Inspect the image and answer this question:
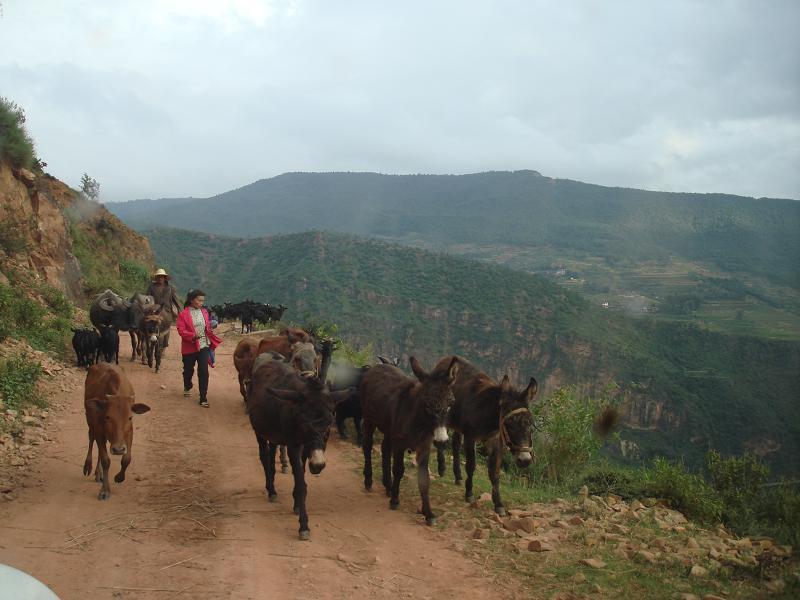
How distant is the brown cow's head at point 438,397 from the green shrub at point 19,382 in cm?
668

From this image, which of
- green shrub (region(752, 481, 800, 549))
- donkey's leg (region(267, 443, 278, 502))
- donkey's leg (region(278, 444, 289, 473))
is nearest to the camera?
green shrub (region(752, 481, 800, 549))

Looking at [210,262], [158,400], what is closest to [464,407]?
[158,400]

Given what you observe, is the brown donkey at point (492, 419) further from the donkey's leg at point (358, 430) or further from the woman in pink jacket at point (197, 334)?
the woman in pink jacket at point (197, 334)

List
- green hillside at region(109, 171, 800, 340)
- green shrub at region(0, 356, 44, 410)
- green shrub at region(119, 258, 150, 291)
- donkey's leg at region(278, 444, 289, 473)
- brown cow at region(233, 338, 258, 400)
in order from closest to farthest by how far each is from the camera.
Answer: donkey's leg at region(278, 444, 289, 473)
green shrub at region(0, 356, 44, 410)
brown cow at region(233, 338, 258, 400)
green shrub at region(119, 258, 150, 291)
green hillside at region(109, 171, 800, 340)

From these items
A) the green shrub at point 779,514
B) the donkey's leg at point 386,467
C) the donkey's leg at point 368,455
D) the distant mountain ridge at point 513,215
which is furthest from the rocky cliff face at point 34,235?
the distant mountain ridge at point 513,215

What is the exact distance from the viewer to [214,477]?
8164 mm

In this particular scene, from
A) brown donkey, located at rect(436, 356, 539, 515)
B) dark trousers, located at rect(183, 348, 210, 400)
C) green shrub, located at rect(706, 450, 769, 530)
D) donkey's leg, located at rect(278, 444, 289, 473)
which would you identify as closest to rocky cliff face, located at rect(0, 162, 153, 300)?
dark trousers, located at rect(183, 348, 210, 400)

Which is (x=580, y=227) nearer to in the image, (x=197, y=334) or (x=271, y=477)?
(x=197, y=334)

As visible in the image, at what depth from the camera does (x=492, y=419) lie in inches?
307

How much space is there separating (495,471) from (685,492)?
9.44 feet

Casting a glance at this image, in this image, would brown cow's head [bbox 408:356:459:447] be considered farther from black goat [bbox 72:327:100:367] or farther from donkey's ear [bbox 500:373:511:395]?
black goat [bbox 72:327:100:367]

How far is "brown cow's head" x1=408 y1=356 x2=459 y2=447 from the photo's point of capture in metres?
6.87

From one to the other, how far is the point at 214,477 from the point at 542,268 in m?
84.3

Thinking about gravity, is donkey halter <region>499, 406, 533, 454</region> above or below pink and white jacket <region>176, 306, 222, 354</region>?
below
